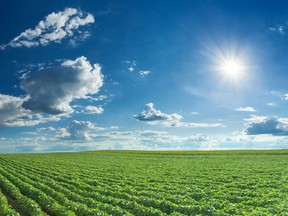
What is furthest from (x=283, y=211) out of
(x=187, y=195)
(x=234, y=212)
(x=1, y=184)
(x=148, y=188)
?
(x=1, y=184)

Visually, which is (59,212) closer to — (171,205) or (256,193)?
(171,205)

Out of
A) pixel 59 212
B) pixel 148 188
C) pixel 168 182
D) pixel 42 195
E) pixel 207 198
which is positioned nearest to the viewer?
pixel 59 212

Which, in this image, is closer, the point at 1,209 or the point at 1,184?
the point at 1,209

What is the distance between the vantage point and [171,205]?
55.8 feet

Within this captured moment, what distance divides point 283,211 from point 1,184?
2222 cm

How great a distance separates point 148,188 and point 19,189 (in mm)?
9729

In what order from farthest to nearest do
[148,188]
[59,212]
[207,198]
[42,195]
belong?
[148,188], [42,195], [207,198], [59,212]

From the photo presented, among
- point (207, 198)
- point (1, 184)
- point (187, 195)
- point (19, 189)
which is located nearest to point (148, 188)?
point (187, 195)

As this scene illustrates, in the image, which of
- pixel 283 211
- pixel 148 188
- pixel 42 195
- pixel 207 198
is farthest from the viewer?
pixel 148 188

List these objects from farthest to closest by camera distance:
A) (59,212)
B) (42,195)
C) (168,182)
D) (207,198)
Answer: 1. (168,182)
2. (42,195)
3. (207,198)
4. (59,212)

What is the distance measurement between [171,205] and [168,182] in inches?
392

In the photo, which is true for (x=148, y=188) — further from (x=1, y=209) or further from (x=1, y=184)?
(x=1, y=184)

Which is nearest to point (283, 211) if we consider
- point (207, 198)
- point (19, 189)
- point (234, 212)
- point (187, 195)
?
point (234, 212)

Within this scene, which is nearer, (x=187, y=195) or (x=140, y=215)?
(x=140, y=215)
